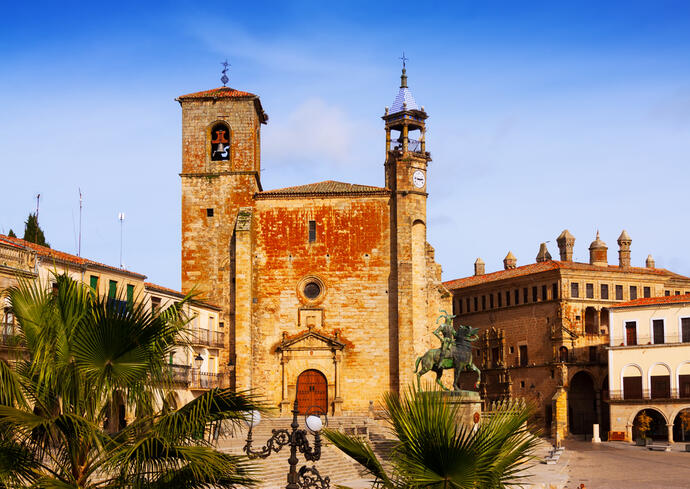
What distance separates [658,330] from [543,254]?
1947 centimetres

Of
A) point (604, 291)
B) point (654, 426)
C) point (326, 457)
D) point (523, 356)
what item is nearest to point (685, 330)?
point (654, 426)

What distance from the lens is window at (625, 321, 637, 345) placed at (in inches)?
2360

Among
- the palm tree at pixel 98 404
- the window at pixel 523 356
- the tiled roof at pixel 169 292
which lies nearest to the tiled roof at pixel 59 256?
the tiled roof at pixel 169 292

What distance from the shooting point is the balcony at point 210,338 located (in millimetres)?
46562

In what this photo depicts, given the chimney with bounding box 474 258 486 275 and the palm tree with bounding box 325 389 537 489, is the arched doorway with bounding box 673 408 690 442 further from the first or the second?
the palm tree with bounding box 325 389 537 489

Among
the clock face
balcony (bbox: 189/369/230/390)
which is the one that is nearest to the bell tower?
the clock face

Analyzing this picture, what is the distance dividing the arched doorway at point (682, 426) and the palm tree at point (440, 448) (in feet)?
152

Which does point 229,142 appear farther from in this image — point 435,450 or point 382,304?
point 435,450

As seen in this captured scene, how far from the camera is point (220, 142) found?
50906 mm

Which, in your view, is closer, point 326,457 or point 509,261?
point 326,457

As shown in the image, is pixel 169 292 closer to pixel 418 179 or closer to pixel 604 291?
pixel 418 179

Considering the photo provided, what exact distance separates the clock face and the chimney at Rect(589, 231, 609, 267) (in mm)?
26585

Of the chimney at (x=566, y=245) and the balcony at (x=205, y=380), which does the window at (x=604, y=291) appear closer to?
the chimney at (x=566, y=245)

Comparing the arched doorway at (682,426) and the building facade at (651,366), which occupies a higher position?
the building facade at (651,366)
